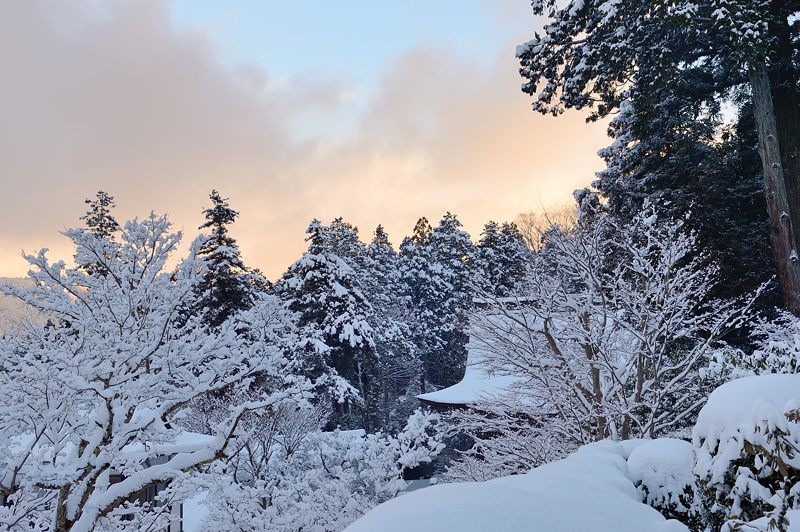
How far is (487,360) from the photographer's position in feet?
30.2

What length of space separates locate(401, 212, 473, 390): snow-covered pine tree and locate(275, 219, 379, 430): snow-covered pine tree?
8156 mm

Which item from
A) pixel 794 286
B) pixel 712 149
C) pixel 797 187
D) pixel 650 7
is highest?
pixel 650 7

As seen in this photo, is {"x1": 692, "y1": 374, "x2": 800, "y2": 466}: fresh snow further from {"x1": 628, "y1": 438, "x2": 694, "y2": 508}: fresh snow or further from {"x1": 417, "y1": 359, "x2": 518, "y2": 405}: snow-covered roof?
{"x1": 417, "y1": 359, "x2": 518, "y2": 405}: snow-covered roof

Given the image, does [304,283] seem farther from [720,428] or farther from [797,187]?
[720,428]

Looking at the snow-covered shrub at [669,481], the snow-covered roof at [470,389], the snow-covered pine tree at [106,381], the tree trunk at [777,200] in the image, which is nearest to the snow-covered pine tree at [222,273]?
the snow-covered roof at [470,389]

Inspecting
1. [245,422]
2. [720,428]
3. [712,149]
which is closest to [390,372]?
[245,422]

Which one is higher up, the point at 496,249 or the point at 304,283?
the point at 496,249

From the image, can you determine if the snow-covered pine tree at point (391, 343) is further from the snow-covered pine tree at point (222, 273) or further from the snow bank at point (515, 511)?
the snow bank at point (515, 511)

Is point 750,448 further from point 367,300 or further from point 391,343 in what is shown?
point 391,343

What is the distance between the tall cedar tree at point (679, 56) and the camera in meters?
10.1

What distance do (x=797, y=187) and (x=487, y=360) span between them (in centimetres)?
1070

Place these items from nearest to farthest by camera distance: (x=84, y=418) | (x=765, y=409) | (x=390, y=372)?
(x=765, y=409) → (x=84, y=418) → (x=390, y=372)

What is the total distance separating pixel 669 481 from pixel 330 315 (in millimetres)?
23691

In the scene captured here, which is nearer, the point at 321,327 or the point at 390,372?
the point at 321,327
